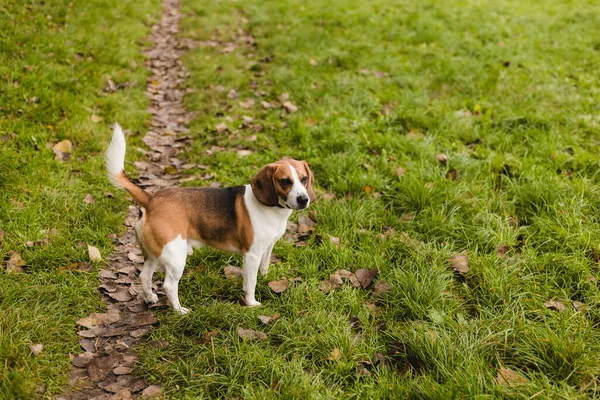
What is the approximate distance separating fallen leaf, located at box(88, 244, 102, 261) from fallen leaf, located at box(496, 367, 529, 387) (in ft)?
10.6

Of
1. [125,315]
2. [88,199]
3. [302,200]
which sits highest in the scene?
[302,200]

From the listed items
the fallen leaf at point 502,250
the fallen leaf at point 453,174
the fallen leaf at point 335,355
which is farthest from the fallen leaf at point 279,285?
the fallen leaf at point 453,174

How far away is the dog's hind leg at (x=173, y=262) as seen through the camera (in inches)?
127

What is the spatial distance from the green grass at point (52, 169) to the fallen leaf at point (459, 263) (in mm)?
2885

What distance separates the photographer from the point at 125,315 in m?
3.49

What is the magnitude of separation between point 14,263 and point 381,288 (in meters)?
2.98

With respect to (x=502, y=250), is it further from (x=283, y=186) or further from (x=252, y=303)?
(x=252, y=303)

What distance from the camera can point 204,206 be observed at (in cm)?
352

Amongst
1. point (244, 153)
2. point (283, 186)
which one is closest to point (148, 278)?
point (283, 186)

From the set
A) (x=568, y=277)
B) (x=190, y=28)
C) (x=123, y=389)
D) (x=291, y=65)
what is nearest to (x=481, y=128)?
(x=568, y=277)

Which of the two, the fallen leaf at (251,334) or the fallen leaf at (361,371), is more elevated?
the fallen leaf at (361,371)

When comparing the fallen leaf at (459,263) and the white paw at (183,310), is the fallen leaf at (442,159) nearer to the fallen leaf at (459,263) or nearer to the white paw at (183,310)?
the fallen leaf at (459,263)

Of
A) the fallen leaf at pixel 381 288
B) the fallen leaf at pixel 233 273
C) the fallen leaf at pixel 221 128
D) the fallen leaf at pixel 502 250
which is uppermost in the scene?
the fallen leaf at pixel 221 128

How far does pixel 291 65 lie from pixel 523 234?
5.33m
